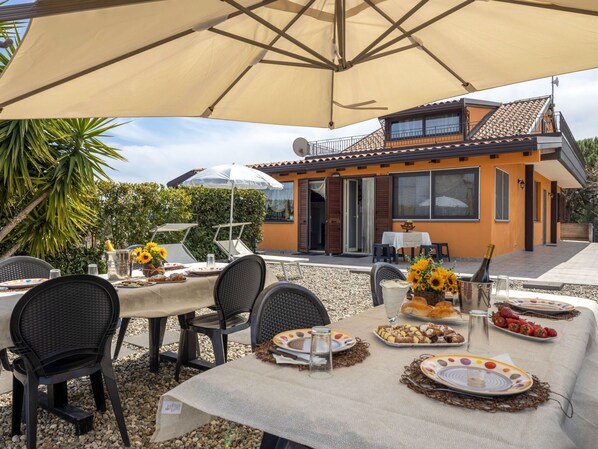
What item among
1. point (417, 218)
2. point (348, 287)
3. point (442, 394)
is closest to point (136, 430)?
point (442, 394)

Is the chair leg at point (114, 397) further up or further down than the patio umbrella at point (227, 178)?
further down

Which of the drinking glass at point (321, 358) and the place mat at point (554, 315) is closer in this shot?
the drinking glass at point (321, 358)

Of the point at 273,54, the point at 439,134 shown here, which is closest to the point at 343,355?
the point at 273,54

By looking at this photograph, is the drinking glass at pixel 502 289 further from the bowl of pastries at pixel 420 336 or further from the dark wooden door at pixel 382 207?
the dark wooden door at pixel 382 207

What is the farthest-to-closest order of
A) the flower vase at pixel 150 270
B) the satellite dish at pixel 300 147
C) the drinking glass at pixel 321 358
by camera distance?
the satellite dish at pixel 300 147 < the flower vase at pixel 150 270 < the drinking glass at pixel 321 358

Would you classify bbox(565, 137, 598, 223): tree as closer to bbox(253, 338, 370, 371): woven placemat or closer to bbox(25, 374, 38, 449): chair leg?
bbox(253, 338, 370, 371): woven placemat

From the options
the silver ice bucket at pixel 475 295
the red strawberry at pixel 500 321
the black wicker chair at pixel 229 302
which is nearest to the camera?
the red strawberry at pixel 500 321

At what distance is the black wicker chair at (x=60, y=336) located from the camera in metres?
2.04

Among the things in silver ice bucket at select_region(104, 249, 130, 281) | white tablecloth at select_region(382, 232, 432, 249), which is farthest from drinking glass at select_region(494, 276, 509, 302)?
white tablecloth at select_region(382, 232, 432, 249)

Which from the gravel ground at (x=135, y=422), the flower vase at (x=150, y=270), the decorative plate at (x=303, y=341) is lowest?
the gravel ground at (x=135, y=422)

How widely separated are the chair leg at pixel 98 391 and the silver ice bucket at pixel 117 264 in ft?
2.30

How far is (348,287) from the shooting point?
271 inches

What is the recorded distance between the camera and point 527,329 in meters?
1.58

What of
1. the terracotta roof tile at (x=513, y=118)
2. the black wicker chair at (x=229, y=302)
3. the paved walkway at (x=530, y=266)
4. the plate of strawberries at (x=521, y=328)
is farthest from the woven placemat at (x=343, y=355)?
the terracotta roof tile at (x=513, y=118)
